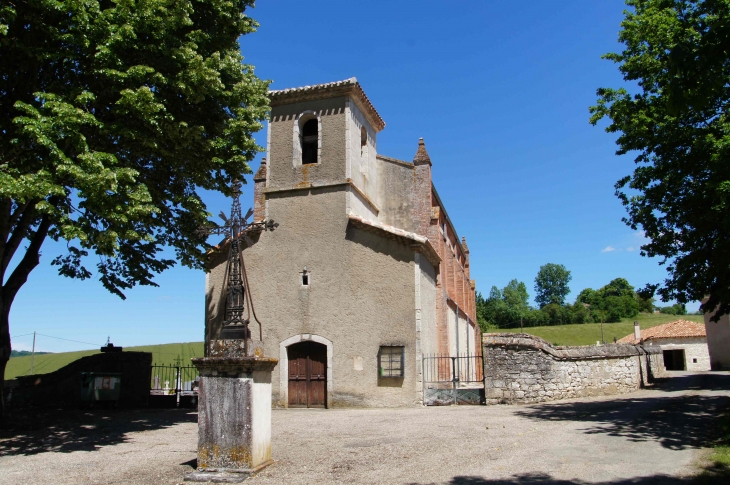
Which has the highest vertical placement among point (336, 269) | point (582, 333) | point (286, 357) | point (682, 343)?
point (336, 269)

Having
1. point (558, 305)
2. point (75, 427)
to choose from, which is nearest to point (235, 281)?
point (75, 427)

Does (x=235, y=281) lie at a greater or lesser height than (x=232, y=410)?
greater

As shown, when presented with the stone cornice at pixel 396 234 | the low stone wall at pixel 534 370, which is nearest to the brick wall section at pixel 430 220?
the stone cornice at pixel 396 234

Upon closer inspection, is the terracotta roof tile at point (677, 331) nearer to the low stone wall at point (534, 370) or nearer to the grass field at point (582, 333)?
the grass field at point (582, 333)

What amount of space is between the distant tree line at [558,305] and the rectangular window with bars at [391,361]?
59.5m

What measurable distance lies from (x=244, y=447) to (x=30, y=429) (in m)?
7.74

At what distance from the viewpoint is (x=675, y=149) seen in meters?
12.4

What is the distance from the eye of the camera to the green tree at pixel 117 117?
30.9 feet

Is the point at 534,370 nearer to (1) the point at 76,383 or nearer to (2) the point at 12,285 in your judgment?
(2) the point at 12,285

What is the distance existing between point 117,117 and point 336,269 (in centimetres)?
888

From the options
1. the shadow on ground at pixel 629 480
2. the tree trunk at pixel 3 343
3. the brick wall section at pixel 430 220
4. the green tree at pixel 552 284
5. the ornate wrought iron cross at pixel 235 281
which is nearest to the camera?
the shadow on ground at pixel 629 480

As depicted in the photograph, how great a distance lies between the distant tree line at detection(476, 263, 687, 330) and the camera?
3615 inches

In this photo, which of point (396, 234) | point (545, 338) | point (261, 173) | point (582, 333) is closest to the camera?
point (396, 234)

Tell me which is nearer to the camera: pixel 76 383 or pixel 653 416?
pixel 653 416
